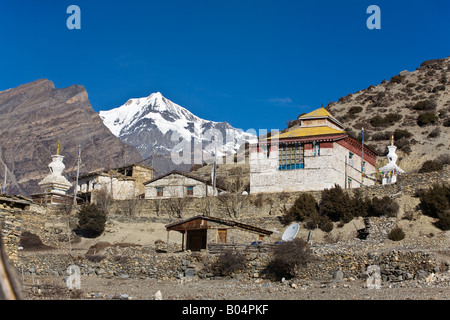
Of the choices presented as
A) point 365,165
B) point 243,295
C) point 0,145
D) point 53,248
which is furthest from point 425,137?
point 0,145

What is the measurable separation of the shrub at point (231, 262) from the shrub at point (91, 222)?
17673 millimetres

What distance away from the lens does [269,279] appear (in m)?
25.6

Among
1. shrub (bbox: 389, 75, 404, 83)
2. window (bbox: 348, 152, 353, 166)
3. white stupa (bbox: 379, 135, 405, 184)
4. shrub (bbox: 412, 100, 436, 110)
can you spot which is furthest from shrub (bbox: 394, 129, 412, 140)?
shrub (bbox: 389, 75, 404, 83)

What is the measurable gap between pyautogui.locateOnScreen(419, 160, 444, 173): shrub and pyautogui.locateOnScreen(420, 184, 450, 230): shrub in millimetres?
14088

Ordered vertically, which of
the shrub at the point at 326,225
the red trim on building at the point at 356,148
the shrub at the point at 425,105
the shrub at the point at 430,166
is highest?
the shrub at the point at 425,105

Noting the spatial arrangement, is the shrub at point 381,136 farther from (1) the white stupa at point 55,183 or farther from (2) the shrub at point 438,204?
(1) the white stupa at point 55,183

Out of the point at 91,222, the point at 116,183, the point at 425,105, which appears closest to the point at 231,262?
the point at 91,222

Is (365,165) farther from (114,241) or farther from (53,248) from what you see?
(53,248)

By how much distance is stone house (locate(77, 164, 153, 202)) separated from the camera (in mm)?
55125

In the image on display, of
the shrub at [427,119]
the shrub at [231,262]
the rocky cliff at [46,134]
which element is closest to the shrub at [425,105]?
the shrub at [427,119]

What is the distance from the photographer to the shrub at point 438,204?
101 ft

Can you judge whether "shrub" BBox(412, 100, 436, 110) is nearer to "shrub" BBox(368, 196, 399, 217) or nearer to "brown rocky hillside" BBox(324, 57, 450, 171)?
"brown rocky hillside" BBox(324, 57, 450, 171)

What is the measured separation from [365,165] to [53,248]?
25.9 metres

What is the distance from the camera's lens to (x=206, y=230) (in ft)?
105
